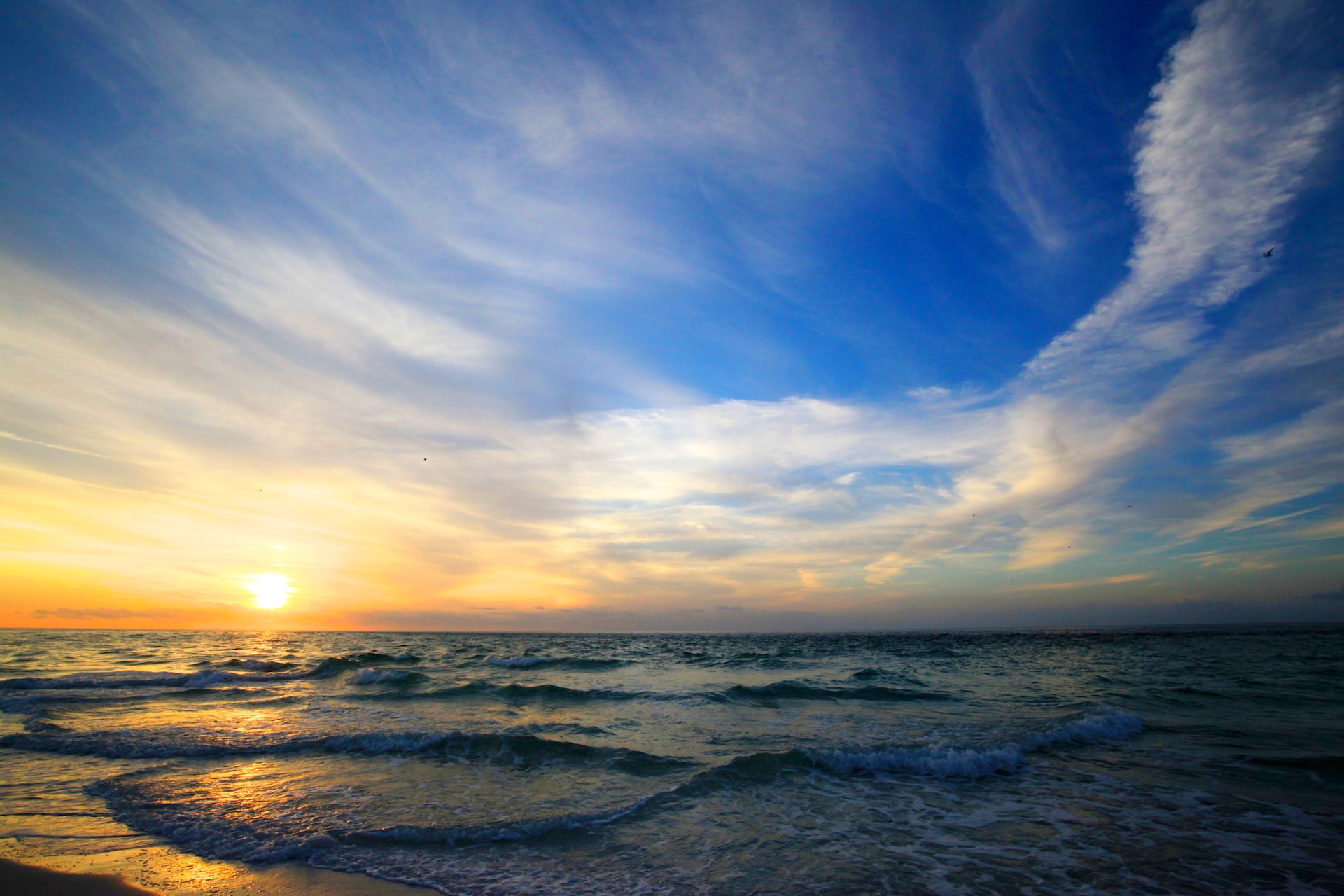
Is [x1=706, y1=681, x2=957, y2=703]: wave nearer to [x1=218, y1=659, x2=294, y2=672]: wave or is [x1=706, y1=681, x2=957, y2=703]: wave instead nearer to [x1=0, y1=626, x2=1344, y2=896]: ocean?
[x1=0, y1=626, x2=1344, y2=896]: ocean

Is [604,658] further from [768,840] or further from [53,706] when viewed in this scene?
[768,840]

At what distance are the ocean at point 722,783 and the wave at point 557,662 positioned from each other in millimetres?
14214

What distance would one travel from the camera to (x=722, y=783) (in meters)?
12.2

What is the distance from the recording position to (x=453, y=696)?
24.6 m

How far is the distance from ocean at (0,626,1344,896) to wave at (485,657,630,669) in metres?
14.2

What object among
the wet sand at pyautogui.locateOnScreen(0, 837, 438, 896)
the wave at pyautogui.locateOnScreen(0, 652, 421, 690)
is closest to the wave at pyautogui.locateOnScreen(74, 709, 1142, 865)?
the wet sand at pyautogui.locateOnScreen(0, 837, 438, 896)

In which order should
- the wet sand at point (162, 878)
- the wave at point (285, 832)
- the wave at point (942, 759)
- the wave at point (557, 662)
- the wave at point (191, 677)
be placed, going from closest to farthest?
the wet sand at point (162, 878), the wave at point (285, 832), the wave at point (942, 759), the wave at point (191, 677), the wave at point (557, 662)

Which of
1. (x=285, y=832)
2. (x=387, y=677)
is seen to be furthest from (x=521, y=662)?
(x=285, y=832)

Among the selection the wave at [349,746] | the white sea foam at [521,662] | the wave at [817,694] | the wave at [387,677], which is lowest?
the white sea foam at [521,662]

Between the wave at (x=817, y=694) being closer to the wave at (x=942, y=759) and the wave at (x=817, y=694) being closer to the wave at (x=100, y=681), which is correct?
the wave at (x=942, y=759)

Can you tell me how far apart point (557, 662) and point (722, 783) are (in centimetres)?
3131

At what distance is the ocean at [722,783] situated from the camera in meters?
8.05

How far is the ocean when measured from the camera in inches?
317

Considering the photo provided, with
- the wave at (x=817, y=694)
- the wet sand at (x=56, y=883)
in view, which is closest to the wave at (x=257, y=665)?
the wave at (x=817, y=694)
